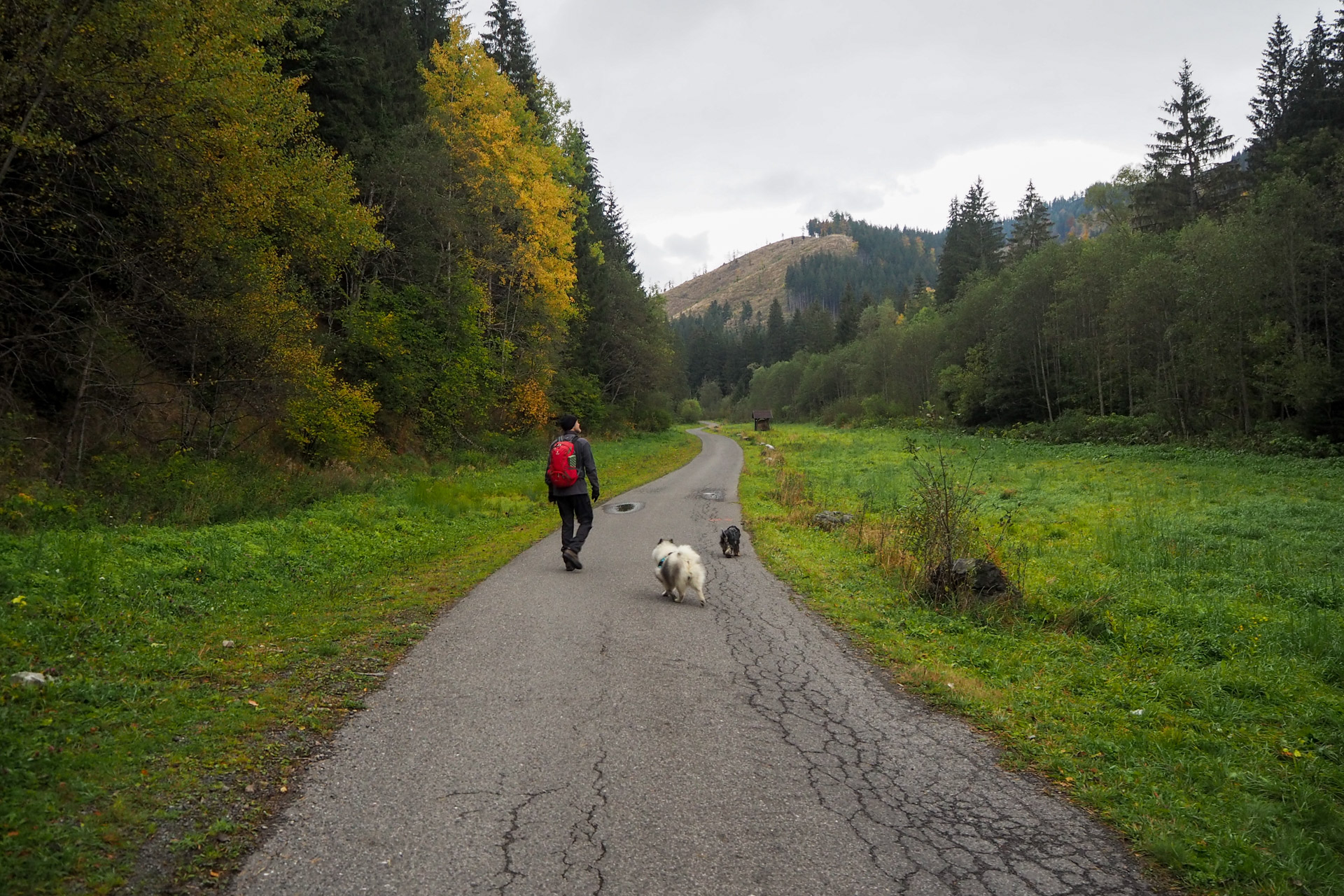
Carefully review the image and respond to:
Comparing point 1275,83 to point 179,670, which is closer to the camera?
point 179,670

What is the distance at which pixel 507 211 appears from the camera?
2634 centimetres

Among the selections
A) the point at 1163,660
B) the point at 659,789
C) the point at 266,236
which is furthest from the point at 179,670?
the point at 266,236

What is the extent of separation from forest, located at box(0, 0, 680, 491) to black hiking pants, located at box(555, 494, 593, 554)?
7.57 metres

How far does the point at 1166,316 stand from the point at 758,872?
42583 millimetres

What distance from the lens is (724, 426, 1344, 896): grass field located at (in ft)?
12.7

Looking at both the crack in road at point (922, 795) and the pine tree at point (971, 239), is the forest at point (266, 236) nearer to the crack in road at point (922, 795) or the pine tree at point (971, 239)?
the crack in road at point (922, 795)

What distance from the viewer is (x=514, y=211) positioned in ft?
87.5

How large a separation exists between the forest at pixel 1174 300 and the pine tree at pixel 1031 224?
223 millimetres

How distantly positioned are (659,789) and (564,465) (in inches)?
250

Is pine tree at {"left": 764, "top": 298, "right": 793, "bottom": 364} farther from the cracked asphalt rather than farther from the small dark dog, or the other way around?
the cracked asphalt

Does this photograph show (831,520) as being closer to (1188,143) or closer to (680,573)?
(680,573)

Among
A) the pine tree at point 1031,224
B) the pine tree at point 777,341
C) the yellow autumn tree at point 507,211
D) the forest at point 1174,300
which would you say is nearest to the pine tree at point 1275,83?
the forest at point 1174,300

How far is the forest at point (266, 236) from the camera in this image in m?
9.23

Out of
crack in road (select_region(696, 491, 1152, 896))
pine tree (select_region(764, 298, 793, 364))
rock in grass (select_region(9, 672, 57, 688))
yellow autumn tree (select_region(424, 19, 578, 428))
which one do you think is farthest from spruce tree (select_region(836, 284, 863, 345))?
rock in grass (select_region(9, 672, 57, 688))
